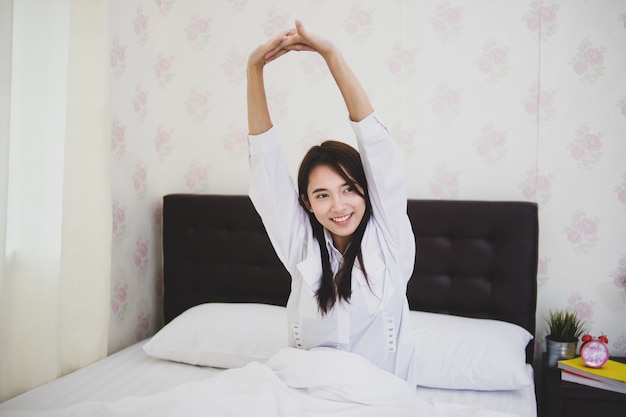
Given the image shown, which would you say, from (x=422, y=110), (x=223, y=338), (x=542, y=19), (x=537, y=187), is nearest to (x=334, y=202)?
(x=223, y=338)

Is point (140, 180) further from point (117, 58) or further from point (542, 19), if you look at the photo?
point (542, 19)

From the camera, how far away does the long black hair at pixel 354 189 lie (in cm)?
140

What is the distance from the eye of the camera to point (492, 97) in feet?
6.92

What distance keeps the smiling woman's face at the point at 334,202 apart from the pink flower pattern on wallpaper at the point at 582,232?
Result: 1095mm

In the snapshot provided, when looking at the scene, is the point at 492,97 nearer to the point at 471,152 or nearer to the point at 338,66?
the point at 471,152

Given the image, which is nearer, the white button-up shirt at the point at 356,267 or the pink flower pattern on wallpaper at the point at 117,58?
the white button-up shirt at the point at 356,267

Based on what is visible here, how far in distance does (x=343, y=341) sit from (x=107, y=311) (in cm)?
104

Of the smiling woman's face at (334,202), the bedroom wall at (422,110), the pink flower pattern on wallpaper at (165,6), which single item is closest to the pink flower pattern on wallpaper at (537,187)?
the bedroom wall at (422,110)

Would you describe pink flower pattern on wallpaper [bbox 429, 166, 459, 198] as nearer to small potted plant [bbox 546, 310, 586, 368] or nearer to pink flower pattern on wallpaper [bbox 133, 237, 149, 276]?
small potted plant [bbox 546, 310, 586, 368]

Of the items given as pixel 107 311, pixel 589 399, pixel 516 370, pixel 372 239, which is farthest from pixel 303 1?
pixel 589 399

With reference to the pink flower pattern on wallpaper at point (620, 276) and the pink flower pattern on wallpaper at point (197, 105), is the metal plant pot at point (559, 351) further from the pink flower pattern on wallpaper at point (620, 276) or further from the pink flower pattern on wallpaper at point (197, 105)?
the pink flower pattern on wallpaper at point (197, 105)

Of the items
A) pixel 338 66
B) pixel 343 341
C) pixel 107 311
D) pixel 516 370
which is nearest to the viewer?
pixel 338 66

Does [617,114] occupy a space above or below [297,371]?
above

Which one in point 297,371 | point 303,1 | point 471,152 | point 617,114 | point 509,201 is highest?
point 303,1
